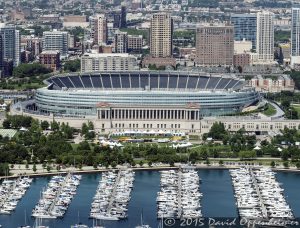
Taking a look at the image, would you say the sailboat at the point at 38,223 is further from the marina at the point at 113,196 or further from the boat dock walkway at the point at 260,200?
the boat dock walkway at the point at 260,200

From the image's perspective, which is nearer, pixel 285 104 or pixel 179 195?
pixel 179 195

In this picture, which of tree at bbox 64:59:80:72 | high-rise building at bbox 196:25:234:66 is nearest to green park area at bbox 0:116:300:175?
tree at bbox 64:59:80:72

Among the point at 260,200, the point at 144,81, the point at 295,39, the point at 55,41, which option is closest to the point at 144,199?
the point at 260,200

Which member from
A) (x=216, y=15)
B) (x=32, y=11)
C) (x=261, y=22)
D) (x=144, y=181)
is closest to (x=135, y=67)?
(x=261, y=22)

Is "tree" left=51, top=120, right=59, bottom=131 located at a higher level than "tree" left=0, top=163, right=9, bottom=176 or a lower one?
higher

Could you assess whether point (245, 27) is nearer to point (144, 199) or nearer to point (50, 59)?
point (50, 59)

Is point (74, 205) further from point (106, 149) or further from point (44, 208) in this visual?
point (106, 149)

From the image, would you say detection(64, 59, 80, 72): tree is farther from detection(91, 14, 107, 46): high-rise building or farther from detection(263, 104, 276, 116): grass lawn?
detection(263, 104, 276, 116): grass lawn
